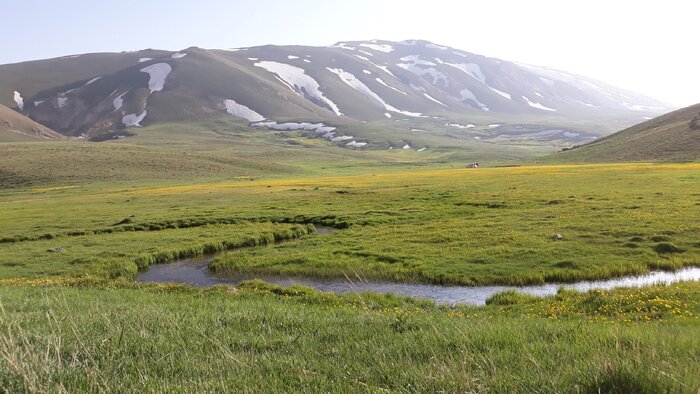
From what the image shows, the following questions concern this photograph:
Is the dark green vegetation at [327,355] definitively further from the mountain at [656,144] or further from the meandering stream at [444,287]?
the mountain at [656,144]

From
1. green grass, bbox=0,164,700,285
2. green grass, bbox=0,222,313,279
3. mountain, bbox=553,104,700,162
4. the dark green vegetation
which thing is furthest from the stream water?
mountain, bbox=553,104,700,162

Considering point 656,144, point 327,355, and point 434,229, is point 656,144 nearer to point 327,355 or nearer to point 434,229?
point 434,229

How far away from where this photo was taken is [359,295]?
44.0 ft

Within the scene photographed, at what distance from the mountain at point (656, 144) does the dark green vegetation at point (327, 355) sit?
118 meters

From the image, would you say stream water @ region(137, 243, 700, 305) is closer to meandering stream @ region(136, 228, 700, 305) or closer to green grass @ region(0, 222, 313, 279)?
meandering stream @ region(136, 228, 700, 305)

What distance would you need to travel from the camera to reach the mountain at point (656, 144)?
11062 cm

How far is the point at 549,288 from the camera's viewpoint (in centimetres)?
2238

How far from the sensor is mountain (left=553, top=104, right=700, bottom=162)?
111m

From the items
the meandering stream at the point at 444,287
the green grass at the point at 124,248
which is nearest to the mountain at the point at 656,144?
the meandering stream at the point at 444,287

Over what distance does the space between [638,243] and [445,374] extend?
91.4 feet

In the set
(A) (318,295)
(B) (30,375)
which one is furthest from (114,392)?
(A) (318,295)

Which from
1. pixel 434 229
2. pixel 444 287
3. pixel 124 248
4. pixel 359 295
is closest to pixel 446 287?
pixel 444 287

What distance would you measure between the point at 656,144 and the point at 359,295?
136 meters

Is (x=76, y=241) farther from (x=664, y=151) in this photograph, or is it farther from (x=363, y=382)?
(x=664, y=151)
